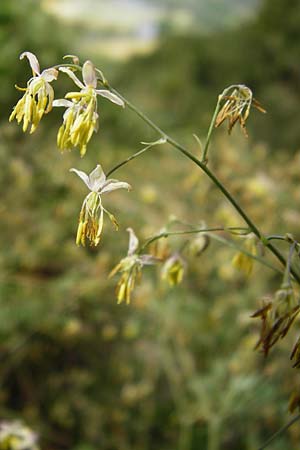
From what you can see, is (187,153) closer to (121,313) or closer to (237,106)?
(237,106)

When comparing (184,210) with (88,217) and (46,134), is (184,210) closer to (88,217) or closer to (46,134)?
(46,134)

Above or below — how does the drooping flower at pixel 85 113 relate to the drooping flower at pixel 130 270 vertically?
above

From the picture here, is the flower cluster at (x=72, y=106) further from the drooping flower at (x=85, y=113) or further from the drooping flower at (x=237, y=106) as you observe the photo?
the drooping flower at (x=237, y=106)

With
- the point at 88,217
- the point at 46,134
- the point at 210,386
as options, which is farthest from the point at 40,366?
the point at 88,217

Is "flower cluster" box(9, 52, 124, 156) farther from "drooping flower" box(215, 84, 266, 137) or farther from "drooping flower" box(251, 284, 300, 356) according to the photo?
"drooping flower" box(251, 284, 300, 356)

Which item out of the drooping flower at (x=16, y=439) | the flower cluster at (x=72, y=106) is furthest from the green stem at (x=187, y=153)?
the drooping flower at (x=16, y=439)

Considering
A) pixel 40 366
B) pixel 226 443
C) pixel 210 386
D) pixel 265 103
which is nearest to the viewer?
pixel 210 386

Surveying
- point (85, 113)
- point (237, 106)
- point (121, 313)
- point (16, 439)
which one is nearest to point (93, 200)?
point (85, 113)
